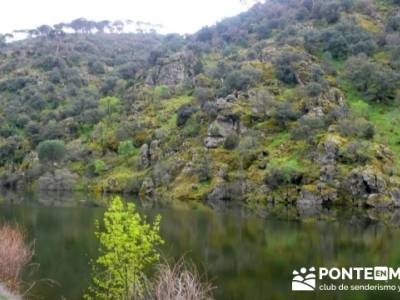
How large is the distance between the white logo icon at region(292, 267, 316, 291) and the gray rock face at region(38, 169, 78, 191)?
110 metres

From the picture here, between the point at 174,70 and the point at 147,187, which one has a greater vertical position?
the point at 174,70

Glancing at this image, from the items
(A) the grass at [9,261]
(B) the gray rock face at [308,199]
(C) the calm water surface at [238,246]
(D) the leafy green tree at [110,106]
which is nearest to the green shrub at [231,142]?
(B) the gray rock face at [308,199]

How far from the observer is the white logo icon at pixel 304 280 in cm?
3316

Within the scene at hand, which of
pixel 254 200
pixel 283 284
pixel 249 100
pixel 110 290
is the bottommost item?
pixel 254 200

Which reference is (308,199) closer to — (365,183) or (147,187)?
(365,183)

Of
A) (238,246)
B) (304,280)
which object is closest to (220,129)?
(238,246)

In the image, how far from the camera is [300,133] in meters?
115

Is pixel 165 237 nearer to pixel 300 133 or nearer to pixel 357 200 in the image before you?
pixel 357 200

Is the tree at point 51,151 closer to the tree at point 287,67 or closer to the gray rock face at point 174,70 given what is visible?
the gray rock face at point 174,70

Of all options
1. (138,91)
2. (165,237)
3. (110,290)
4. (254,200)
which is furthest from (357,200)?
(138,91)

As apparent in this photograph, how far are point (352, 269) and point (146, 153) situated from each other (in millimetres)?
104349

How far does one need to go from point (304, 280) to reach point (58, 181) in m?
114

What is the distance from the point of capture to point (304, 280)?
3562 centimetres

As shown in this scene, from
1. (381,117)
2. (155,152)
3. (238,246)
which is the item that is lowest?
(238,246)
